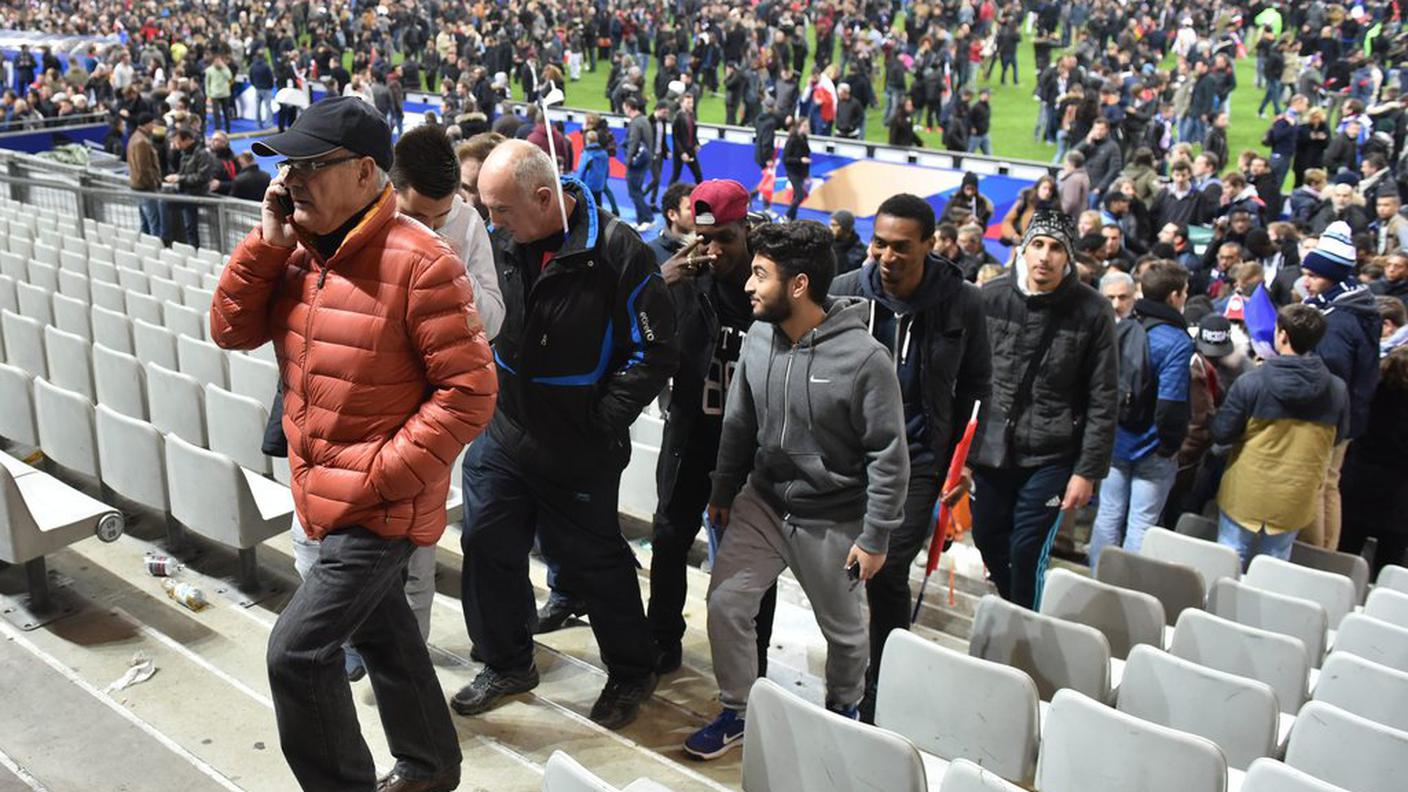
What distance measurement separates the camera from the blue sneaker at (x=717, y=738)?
3266mm

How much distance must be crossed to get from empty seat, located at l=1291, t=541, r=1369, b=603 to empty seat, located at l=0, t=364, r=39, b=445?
5.02m

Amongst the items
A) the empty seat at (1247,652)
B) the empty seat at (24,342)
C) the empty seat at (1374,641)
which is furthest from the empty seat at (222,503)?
the empty seat at (1374,641)

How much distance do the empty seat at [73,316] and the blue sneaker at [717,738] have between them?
4104 millimetres

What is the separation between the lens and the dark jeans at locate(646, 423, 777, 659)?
3.65 metres

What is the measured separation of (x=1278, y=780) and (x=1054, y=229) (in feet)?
6.78

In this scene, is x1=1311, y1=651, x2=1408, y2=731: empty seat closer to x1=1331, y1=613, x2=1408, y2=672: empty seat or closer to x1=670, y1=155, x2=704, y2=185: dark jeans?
Result: x1=1331, y1=613, x2=1408, y2=672: empty seat

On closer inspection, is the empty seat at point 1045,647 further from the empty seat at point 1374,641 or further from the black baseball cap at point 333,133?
the black baseball cap at point 333,133

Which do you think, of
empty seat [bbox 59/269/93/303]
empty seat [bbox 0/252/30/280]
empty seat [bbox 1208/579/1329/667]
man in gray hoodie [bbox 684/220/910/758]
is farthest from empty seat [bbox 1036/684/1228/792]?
empty seat [bbox 0/252/30/280]

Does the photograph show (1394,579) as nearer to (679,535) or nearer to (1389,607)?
(1389,607)

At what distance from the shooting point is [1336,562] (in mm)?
4941

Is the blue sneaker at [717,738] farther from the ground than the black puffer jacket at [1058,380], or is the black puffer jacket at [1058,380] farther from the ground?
the black puffer jacket at [1058,380]

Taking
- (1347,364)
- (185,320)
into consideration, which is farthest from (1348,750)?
(185,320)

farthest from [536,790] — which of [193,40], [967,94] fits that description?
[193,40]

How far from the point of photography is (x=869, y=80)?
21.5 m
